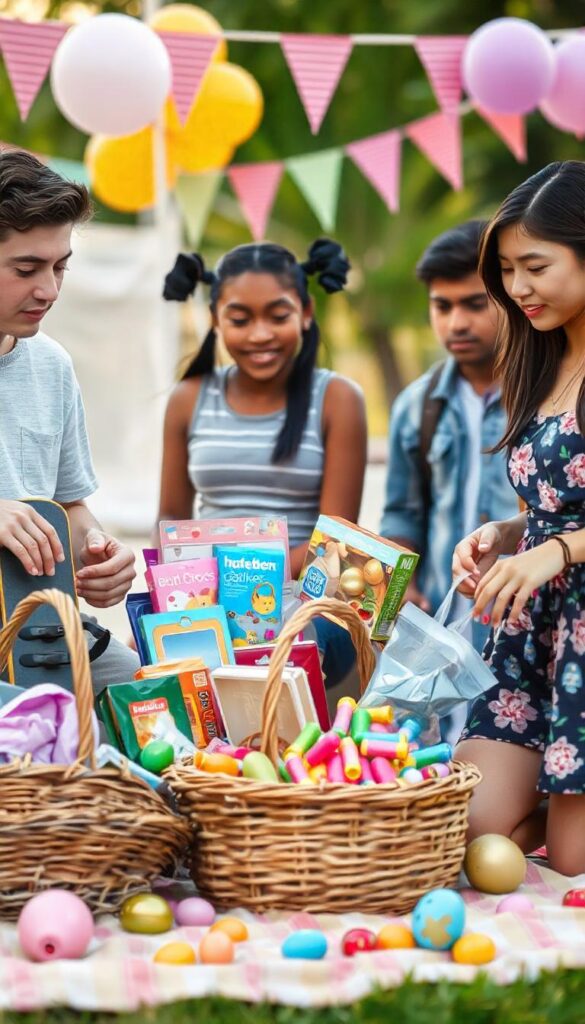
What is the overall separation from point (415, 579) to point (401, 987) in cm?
216

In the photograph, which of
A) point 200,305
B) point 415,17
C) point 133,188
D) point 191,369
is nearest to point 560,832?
point 191,369

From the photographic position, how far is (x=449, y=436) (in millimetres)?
3887

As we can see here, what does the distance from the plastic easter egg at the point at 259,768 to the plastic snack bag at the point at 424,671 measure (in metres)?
0.40

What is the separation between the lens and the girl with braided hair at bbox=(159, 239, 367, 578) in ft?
11.9

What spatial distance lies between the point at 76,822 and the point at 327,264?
2282 millimetres

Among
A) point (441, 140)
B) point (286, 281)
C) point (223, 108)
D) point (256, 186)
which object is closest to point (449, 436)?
point (286, 281)

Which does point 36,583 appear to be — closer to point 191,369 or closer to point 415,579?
point 191,369

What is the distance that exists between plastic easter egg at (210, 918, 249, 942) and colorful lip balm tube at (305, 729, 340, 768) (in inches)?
13.3

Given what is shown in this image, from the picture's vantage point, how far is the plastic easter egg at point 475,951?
6.81 feet

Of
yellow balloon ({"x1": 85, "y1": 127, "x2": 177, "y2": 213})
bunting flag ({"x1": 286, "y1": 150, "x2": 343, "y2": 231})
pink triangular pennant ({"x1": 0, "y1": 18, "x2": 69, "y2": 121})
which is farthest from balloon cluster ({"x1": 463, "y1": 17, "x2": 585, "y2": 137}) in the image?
yellow balloon ({"x1": 85, "y1": 127, "x2": 177, "y2": 213})

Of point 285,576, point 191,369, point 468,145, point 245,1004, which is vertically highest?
point 468,145

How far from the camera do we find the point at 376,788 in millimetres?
2184

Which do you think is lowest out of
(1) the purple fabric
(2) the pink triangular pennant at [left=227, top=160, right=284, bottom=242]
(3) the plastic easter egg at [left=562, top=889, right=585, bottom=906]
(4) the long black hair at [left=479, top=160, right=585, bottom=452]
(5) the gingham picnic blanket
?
(3) the plastic easter egg at [left=562, top=889, right=585, bottom=906]

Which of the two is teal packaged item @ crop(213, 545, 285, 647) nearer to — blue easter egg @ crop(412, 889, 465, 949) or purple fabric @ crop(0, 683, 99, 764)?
purple fabric @ crop(0, 683, 99, 764)
